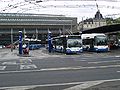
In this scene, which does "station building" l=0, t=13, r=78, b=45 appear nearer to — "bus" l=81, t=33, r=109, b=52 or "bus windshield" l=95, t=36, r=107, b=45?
"bus" l=81, t=33, r=109, b=52

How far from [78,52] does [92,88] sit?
36.6m

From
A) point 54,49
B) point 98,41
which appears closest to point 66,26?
point 54,49

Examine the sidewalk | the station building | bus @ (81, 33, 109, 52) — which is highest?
the station building

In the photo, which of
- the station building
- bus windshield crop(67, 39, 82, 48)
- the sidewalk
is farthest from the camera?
the station building

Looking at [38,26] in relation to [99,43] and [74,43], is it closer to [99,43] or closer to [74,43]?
[99,43]

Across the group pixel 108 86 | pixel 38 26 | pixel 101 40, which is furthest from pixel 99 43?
pixel 38 26

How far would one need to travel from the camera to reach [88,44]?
56312mm

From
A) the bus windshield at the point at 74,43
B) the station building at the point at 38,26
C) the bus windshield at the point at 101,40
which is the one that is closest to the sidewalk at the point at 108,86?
the bus windshield at the point at 74,43

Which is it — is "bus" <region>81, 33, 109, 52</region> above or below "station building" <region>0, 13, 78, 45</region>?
below

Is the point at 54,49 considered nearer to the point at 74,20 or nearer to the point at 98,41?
the point at 98,41

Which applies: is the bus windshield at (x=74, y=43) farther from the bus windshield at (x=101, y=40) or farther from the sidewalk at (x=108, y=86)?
the sidewalk at (x=108, y=86)

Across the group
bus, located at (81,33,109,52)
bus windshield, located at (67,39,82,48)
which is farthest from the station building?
bus windshield, located at (67,39,82,48)

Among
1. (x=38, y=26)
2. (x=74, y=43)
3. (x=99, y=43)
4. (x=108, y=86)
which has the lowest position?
(x=108, y=86)

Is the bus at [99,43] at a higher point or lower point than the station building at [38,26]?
lower
